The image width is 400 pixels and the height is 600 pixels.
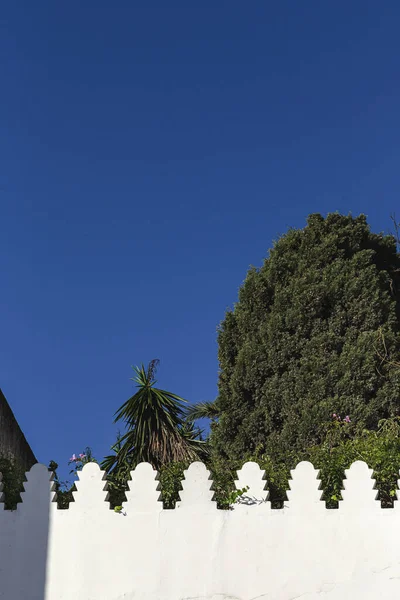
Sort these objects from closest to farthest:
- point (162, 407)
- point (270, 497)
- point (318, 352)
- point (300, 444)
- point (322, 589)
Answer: point (322, 589), point (270, 497), point (300, 444), point (318, 352), point (162, 407)

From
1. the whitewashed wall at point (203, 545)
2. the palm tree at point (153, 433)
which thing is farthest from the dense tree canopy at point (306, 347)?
the whitewashed wall at point (203, 545)

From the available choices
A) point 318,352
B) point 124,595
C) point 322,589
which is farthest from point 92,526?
point 318,352

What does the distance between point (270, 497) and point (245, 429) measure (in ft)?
20.2

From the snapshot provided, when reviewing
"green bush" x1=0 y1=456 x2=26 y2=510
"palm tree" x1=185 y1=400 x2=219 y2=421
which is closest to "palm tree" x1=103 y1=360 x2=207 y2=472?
"palm tree" x1=185 y1=400 x2=219 y2=421

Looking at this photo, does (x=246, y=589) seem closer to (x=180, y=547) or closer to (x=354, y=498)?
(x=180, y=547)

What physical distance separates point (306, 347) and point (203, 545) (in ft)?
23.7

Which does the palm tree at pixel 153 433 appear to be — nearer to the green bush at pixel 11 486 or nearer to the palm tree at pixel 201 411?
the palm tree at pixel 201 411

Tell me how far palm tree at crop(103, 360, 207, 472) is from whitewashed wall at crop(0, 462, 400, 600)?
25.3ft

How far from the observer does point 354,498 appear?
6184 mm

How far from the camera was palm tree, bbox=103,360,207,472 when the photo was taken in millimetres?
14391

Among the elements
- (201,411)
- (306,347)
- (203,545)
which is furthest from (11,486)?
(201,411)

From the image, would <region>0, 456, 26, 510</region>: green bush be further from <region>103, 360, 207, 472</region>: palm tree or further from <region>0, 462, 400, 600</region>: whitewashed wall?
<region>103, 360, 207, 472</region>: palm tree

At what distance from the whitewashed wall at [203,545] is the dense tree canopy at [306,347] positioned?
5850 millimetres

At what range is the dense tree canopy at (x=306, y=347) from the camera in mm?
12336
